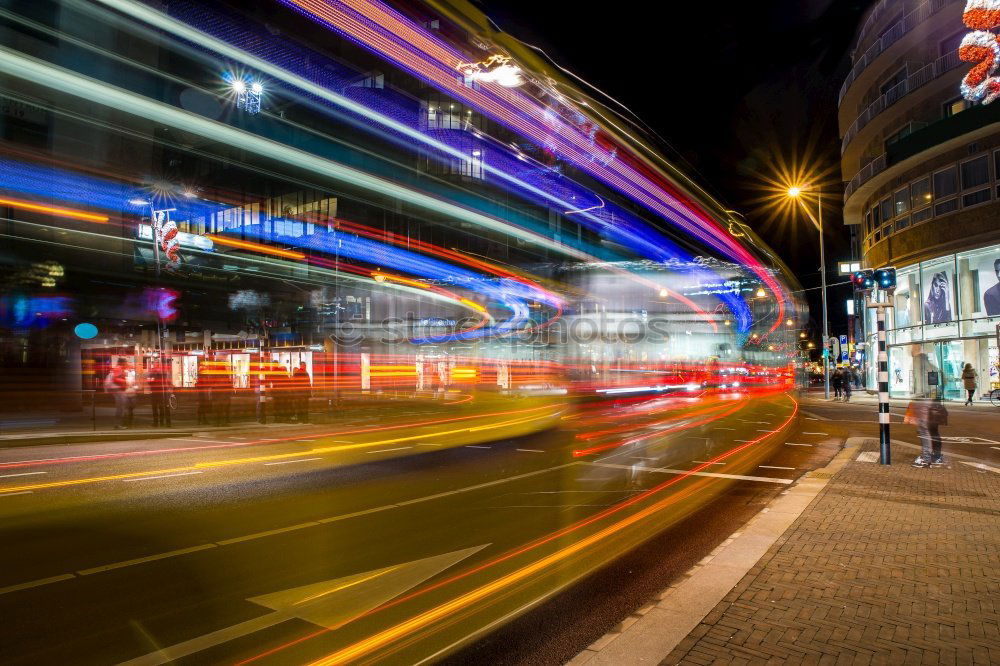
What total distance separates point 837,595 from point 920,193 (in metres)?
33.4

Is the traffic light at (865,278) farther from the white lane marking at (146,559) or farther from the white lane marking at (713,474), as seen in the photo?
the white lane marking at (146,559)

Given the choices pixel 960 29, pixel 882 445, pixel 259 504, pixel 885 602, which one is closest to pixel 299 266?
pixel 259 504

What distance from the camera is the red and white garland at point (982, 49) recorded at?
25.4m

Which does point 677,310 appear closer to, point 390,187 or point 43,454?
point 390,187

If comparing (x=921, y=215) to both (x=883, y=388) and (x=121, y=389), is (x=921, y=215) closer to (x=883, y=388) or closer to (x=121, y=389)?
(x=883, y=388)

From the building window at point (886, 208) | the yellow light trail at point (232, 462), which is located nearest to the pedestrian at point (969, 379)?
the building window at point (886, 208)

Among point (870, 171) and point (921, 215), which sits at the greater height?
point (870, 171)

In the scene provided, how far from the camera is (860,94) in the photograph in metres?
41.0

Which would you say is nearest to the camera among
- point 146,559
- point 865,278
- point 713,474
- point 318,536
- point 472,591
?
point 472,591

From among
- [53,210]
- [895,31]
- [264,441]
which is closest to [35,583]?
[264,441]

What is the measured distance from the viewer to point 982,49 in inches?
1019

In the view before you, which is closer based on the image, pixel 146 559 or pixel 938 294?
pixel 146 559

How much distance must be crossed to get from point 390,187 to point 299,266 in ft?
29.6

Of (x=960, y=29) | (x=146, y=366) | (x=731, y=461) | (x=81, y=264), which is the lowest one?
(x=731, y=461)
